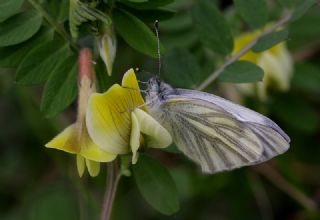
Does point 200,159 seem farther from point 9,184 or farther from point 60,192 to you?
point 9,184

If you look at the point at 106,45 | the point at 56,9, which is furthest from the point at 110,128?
the point at 56,9

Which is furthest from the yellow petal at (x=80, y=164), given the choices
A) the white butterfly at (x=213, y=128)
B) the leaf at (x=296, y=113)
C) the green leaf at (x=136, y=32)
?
the leaf at (x=296, y=113)

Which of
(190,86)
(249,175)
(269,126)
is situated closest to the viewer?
(269,126)

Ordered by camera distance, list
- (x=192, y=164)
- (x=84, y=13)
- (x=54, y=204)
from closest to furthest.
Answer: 1. (x=84, y=13)
2. (x=54, y=204)
3. (x=192, y=164)

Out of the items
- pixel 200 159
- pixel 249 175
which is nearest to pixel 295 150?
pixel 249 175

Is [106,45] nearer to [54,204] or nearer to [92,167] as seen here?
[92,167]

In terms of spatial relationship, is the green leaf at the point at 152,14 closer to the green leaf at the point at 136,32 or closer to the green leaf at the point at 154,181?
the green leaf at the point at 136,32

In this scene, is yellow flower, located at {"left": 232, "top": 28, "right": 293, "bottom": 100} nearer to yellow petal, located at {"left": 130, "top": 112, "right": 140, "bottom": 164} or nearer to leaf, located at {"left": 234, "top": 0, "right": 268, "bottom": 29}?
leaf, located at {"left": 234, "top": 0, "right": 268, "bottom": 29}
